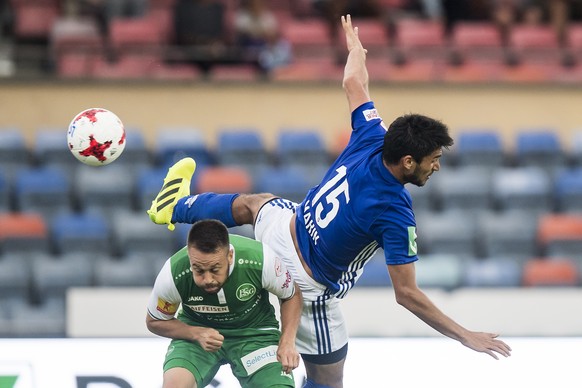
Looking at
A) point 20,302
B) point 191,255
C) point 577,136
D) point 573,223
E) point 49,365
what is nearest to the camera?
point 191,255

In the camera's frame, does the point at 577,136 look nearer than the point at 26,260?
No

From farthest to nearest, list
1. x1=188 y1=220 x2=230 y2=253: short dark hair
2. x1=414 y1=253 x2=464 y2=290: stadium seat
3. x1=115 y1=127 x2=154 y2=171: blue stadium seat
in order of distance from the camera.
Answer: x1=115 y1=127 x2=154 y2=171: blue stadium seat < x1=414 y1=253 x2=464 y2=290: stadium seat < x1=188 y1=220 x2=230 y2=253: short dark hair

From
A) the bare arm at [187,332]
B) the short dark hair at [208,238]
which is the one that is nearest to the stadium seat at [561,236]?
the bare arm at [187,332]

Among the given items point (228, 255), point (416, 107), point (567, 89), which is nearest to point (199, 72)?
point (416, 107)

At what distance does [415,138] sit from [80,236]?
218 inches

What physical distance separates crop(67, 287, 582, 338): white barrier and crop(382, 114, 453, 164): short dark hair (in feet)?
10.9

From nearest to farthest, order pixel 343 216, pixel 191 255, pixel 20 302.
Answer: pixel 191 255 → pixel 343 216 → pixel 20 302

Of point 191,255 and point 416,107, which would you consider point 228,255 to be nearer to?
point 191,255

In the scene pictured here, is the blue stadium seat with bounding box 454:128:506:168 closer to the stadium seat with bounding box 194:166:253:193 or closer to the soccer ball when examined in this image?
the stadium seat with bounding box 194:166:253:193

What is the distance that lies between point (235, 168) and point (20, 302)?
2.43m

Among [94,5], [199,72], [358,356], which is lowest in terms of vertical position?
[358,356]

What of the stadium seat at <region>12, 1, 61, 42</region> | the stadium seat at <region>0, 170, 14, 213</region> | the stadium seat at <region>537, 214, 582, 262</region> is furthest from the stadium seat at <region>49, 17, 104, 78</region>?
the stadium seat at <region>537, 214, 582, 262</region>

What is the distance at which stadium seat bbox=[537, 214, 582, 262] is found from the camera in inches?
426

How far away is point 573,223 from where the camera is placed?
10961mm
